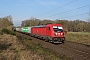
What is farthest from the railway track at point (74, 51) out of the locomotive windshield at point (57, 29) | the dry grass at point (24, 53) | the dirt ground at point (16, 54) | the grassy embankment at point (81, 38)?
the grassy embankment at point (81, 38)

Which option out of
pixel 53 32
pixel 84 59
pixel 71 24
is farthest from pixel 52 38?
pixel 71 24

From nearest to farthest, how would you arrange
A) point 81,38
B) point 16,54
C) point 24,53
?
point 16,54 < point 24,53 < point 81,38

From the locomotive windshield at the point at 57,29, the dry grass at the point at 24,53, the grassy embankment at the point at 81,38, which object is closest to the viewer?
the dry grass at the point at 24,53

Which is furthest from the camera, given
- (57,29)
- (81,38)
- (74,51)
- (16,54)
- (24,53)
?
(81,38)

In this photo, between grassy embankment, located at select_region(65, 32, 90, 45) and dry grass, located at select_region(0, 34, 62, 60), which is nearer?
dry grass, located at select_region(0, 34, 62, 60)

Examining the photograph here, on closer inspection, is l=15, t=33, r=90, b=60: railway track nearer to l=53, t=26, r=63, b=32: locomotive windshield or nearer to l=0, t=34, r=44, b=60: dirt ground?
l=0, t=34, r=44, b=60: dirt ground

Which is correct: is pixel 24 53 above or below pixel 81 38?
above

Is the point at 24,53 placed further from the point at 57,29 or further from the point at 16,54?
the point at 57,29

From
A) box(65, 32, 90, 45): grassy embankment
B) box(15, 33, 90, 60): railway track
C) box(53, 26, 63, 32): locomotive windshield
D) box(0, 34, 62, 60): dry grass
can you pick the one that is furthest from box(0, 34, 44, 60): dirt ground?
box(65, 32, 90, 45): grassy embankment

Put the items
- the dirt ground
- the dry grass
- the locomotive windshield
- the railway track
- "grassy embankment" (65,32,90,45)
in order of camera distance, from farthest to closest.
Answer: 1. "grassy embankment" (65,32,90,45)
2. the locomotive windshield
3. the railway track
4. the dry grass
5. the dirt ground

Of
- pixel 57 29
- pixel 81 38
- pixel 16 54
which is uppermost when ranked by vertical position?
pixel 57 29

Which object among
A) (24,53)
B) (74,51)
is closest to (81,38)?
(74,51)

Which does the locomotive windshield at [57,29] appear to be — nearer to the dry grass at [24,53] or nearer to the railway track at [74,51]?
the railway track at [74,51]

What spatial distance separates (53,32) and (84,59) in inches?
495
